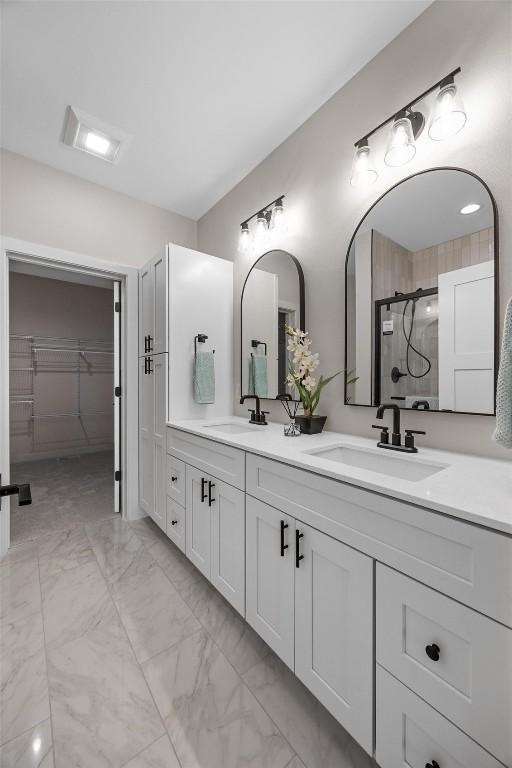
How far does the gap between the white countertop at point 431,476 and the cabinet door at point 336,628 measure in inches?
8.4

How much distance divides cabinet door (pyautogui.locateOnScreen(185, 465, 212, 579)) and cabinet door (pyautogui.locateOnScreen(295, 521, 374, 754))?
2.19ft

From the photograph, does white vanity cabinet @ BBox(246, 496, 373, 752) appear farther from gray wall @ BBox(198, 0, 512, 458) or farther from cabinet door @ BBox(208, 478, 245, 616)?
gray wall @ BBox(198, 0, 512, 458)

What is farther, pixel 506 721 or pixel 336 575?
pixel 336 575

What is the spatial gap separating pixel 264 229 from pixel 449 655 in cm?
221

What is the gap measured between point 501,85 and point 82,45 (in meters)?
1.81

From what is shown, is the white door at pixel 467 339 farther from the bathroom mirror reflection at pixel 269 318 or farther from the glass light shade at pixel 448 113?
the bathroom mirror reflection at pixel 269 318

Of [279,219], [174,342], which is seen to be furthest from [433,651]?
[279,219]

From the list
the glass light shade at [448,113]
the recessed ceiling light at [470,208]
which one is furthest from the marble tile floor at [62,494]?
the glass light shade at [448,113]

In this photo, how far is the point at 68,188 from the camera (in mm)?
2357

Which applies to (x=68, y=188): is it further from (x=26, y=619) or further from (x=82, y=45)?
(x=26, y=619)

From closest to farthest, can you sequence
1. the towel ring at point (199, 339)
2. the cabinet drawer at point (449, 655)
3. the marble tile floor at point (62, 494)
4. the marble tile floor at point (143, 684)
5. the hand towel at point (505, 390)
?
the cabinet drawer at point (449, 655) < the hand towel at point (505, 390) < the marble tile floor at point (143, 684) < the towel ring at point (199, 339) < the marble tile floor at point (62, 494)

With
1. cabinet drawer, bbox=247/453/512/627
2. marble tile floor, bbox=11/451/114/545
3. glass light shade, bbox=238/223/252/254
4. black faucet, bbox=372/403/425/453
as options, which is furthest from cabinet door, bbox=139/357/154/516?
black faucet, bbox=372/403/425/453

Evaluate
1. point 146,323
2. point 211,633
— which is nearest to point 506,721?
point 211,633

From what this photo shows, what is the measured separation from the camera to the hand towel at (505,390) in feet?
2.58
